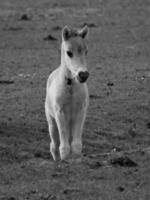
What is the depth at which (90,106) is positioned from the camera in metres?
16.1

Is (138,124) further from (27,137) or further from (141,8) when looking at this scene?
(141,8)

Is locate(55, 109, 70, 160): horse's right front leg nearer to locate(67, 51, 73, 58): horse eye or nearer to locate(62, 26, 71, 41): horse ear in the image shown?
locate(67, 51, 73, 58): horse eye

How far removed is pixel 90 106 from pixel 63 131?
5.59 metres

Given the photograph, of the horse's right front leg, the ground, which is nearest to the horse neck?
the horse's right front leg

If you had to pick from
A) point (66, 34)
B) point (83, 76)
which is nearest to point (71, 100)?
point (83, 76)

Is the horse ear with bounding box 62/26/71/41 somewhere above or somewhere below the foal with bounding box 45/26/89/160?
above

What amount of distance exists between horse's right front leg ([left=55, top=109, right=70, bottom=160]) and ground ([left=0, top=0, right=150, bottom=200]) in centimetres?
32

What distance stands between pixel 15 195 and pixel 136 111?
7769mm

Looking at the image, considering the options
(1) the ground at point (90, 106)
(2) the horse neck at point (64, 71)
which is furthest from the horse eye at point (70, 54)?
(1) the ground at point (90, 106)

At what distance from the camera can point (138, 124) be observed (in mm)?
14922

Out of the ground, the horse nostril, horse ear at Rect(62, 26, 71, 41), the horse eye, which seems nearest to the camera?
the ground

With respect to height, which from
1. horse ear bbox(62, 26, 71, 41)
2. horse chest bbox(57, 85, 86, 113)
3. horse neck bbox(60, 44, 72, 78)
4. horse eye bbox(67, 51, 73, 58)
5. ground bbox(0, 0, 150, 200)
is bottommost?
ground bbox(0, 0, 150, 200)

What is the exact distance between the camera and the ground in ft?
28.9

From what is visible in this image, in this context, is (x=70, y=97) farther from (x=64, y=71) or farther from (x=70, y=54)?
(x=70, y=54)
